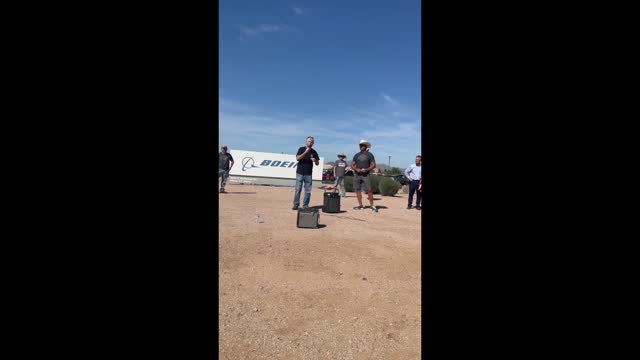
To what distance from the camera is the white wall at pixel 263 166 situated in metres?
18.7

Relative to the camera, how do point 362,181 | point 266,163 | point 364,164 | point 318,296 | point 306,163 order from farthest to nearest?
point 266,163 → point 362,181 → point 364,164 → point 306,163 → point 318,296

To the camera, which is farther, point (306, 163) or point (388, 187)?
point (388, 187)

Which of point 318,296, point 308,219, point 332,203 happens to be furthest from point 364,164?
point 318,296

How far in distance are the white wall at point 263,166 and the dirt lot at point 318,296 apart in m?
14.6

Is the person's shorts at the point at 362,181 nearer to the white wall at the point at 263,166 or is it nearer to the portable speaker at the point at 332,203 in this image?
the portable speaker at the point at 332,203

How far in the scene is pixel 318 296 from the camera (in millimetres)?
2438

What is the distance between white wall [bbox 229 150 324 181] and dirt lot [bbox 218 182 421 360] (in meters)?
14.6

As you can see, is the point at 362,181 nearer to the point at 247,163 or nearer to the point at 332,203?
the point at 332,203

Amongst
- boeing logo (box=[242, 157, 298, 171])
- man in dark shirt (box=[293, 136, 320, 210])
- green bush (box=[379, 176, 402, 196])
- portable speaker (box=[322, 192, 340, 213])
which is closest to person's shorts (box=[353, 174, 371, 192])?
portable speaker (box=[322, 192, 340, 213])

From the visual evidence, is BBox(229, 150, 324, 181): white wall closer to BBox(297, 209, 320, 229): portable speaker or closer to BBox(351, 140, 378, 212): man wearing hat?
BBox(351, 140, 378, 212): man wearing hat

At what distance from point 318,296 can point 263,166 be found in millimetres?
17277

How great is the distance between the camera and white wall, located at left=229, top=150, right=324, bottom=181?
18.7 meters

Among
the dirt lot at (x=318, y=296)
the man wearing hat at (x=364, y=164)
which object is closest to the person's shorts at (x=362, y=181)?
the man wearing hat at (x=364, y=164)
